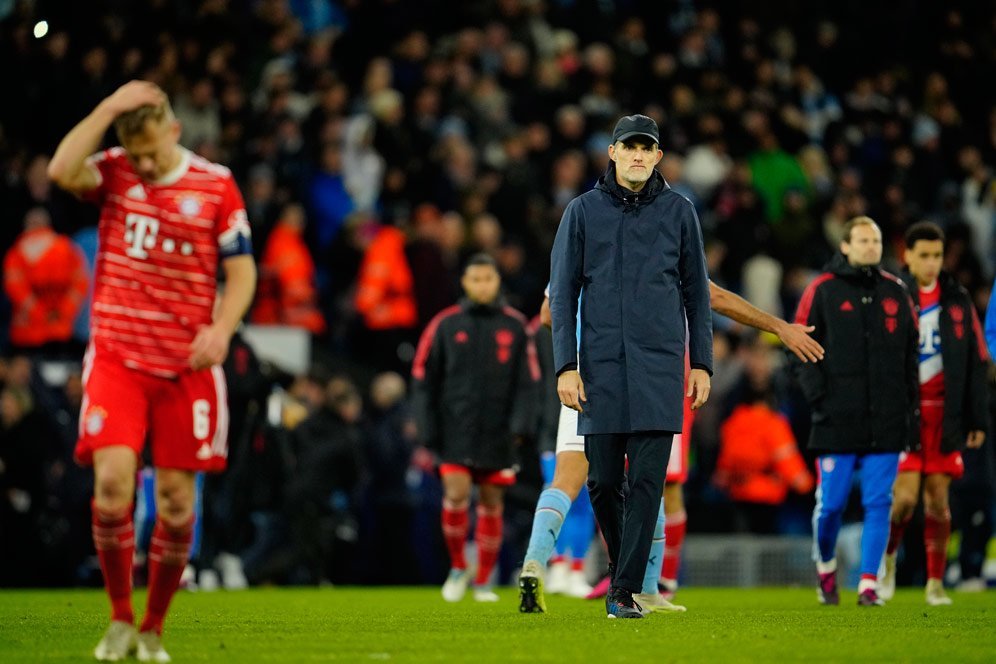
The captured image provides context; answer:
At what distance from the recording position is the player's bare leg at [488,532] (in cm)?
1362

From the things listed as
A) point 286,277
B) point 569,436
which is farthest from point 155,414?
point 286,277

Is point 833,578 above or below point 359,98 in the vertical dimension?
below

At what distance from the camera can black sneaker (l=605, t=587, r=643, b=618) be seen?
9156 millimetres

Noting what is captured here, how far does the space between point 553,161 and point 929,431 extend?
9708mm

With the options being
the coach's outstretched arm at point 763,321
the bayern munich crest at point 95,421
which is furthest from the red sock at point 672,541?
the bayern munich crest at point 95,421

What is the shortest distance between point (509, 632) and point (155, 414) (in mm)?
→ 2395

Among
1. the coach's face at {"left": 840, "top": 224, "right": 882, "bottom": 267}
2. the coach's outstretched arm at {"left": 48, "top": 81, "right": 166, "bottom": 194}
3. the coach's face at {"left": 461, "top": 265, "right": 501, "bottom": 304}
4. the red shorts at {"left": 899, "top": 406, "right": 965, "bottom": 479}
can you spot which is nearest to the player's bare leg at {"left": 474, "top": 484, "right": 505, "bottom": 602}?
the coach's face at {"left": 461, "top": 265, "right": 501, "bottom": 304}

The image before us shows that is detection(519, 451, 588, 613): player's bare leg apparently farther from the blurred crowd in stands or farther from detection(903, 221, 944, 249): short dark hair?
the blurred crowd in stands

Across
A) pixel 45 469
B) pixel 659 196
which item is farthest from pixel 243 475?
pixel 659 196

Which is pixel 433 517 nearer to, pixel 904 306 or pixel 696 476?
pixel 696 476

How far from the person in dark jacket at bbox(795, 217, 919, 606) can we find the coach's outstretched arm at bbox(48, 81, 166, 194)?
5.79 m

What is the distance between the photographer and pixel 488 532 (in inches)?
544

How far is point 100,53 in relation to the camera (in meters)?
18.0

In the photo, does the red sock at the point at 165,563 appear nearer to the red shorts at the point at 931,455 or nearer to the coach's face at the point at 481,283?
the red shorts at the point at 931,455
